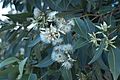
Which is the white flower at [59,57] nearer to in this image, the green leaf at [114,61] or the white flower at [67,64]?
the white flower at [67,64]

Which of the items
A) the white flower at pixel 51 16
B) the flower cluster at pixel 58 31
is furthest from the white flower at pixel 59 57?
the white flower at pixel 51 16

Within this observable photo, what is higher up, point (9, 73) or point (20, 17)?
point (20, 17)

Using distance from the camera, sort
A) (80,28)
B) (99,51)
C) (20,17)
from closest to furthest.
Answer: (99,51)
(80,28)
(20,17)

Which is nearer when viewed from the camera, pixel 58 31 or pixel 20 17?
pixel 58 31

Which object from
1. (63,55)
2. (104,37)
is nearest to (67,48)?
(63,55)

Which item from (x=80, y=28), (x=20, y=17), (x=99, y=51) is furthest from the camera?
(x=20, y=17)

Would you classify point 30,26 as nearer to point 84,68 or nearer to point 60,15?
point 60,15

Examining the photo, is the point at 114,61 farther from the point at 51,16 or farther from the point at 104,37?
the point at 51,16

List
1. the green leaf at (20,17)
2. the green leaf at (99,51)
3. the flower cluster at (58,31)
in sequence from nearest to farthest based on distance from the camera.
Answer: the green leaf at (99,51), the flower cluster at (58,31), the green leaf at (20,17)
